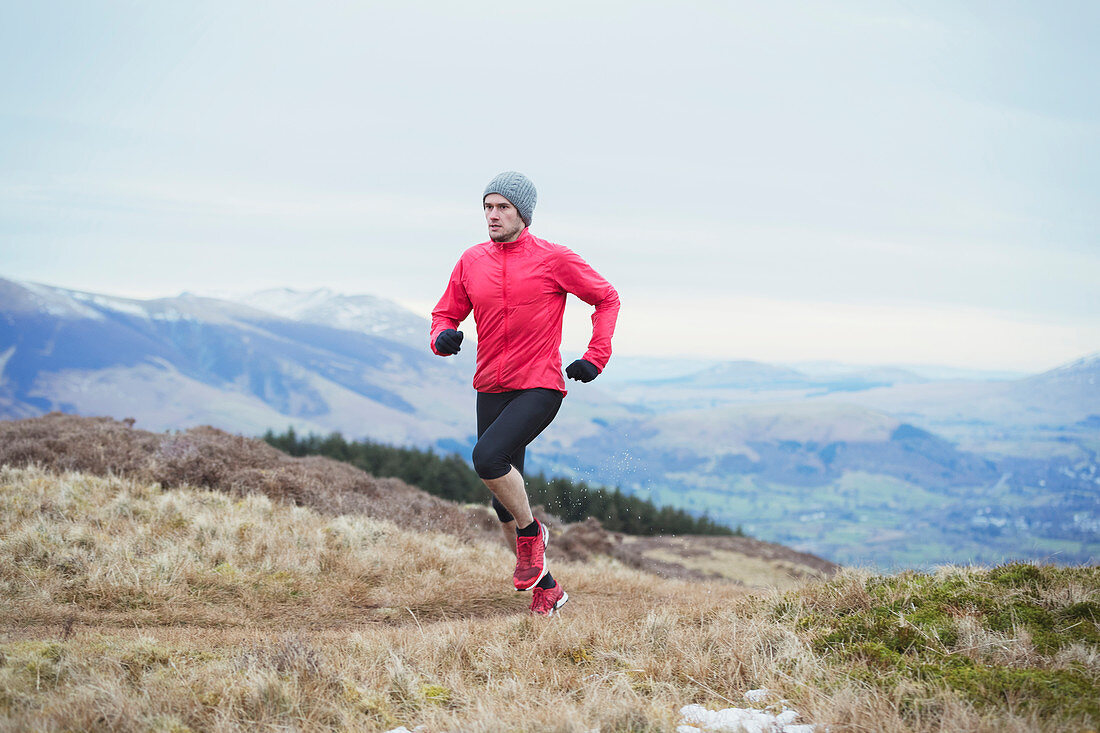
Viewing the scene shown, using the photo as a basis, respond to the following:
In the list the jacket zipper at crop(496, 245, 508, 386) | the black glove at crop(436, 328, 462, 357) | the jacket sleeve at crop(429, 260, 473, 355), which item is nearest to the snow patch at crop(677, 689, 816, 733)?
the jacket zipper at crop(496, 245, 508, 386)

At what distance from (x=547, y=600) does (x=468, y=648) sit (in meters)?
1.58

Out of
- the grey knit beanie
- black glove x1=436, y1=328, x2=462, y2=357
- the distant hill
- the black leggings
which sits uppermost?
the grey knit beanie

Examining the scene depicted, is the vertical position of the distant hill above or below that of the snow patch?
below

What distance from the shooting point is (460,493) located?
38.2 metres

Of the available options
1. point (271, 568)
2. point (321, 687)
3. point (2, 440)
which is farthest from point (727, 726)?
point (2, 440)

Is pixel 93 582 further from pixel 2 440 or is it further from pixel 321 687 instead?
pixel 2 440

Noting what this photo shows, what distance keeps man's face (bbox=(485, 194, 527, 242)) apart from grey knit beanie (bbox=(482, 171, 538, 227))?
0.04 metres

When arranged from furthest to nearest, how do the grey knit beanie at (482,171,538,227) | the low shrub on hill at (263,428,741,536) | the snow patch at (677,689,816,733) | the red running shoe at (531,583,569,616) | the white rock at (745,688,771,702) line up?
the low shrub on hill at (263,428,741,536) < the red running shoe at (531,583,569,616) < the grey knit beanie at (482,171,538,227) < the white rock at (745,688,771,702) < the snow patch at (677,689,816,733)

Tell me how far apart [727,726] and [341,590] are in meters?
4.30

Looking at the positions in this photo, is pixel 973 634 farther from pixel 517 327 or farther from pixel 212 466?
pixel 212 466

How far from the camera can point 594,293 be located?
17.8 ft

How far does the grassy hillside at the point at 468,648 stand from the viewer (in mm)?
3078

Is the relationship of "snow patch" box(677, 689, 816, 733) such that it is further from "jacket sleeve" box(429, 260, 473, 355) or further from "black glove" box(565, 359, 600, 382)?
"jacket sleeve" box(429, 260, 473, 355)

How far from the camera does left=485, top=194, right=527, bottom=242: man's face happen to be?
17.6ft
